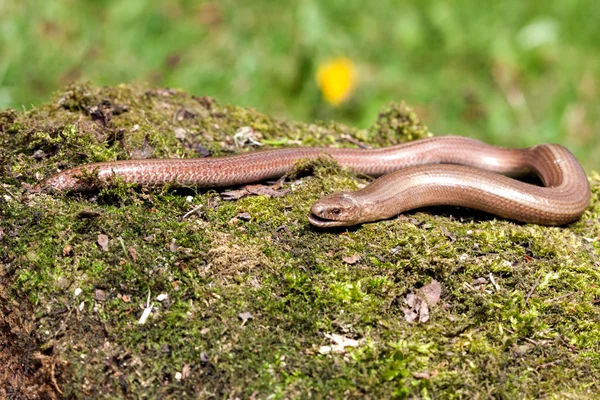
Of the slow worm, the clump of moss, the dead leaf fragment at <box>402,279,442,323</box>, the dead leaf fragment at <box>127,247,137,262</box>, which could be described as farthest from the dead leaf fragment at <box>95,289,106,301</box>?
the clump of moss

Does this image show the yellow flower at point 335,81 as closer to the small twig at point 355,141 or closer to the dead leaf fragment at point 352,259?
the small twig at point 355,141

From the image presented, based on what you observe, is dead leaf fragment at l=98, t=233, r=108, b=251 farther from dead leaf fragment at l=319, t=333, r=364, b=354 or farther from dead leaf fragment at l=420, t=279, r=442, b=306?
dead leaf fragment at l=420, t=279, r=442, b=306

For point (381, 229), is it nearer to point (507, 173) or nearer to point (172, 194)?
point (172, 194)

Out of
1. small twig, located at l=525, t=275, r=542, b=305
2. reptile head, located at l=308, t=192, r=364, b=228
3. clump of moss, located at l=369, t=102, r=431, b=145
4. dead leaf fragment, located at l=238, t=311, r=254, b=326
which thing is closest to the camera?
Answer: dead leaf fragment, located at l=238, t=311, r=254, b=326

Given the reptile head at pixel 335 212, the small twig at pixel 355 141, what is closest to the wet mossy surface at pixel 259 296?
the reptile head at pixel 335 212

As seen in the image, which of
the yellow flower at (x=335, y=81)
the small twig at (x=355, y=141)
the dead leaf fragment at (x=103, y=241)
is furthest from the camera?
the yellow flower at (x=335, y=81)
